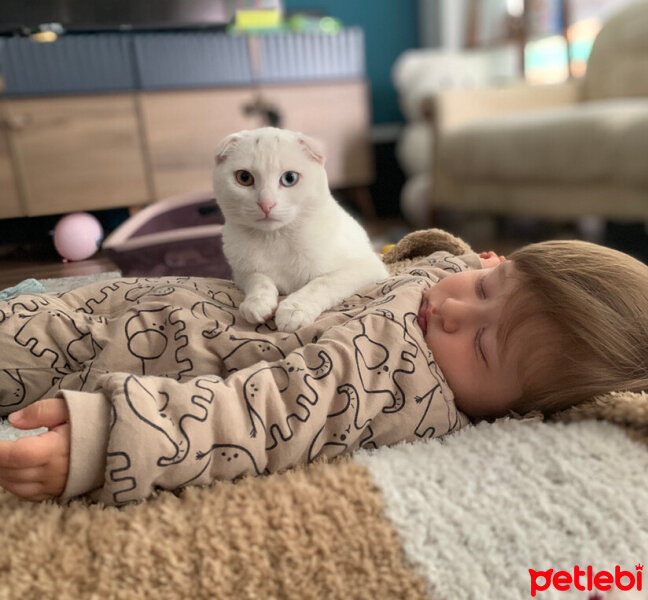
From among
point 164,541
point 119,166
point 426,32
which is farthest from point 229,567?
point 426,32

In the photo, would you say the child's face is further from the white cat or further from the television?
the television

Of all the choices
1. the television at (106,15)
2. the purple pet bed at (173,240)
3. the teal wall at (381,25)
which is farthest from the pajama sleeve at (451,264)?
the teal wall at (381,25)

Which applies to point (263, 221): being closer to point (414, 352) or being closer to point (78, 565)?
point (414, 352)

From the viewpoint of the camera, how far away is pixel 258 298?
65 cm

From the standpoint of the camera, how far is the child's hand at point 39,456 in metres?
0.40

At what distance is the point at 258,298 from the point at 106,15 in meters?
0.40

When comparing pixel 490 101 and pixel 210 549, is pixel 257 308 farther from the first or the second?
pixel 490 101

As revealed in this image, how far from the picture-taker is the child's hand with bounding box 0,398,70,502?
401 millimetres

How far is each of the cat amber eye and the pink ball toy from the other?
0.16 metres

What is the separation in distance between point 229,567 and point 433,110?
5.74 feet

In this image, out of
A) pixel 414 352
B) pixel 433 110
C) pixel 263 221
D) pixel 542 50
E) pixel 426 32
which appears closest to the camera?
pixel 414 352

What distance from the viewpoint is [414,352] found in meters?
0.55

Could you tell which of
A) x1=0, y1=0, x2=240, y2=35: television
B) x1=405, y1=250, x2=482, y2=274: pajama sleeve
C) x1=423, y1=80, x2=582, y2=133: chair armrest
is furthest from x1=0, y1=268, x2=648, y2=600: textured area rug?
x1=423, y1=80, x2=582, y2=133: chair armrest

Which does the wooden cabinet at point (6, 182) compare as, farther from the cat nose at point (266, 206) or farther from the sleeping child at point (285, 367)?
the cat nose at point (266, 206)
